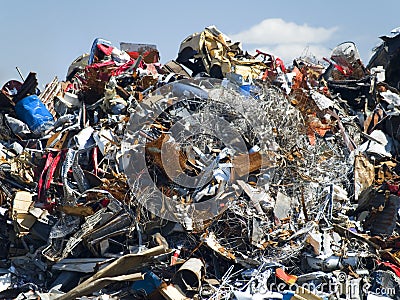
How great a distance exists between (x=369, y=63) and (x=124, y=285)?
6.90 m

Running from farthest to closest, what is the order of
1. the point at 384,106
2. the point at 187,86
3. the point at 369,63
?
the point at 369,63 → the point at 384,106 → the point at 187,86

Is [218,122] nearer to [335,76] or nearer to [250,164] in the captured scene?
[250,164]

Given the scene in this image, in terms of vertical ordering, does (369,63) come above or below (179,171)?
above

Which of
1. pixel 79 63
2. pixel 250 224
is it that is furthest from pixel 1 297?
pixel 79 63

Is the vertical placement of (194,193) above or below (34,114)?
below

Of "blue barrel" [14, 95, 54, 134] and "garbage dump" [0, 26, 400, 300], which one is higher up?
"blue barrel" [14, 95, 54, 134]

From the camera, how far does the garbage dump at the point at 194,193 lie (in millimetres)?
5855

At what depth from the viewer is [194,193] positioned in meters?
6.32

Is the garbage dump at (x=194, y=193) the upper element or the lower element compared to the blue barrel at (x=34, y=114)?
lower

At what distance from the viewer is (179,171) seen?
636 centimetres

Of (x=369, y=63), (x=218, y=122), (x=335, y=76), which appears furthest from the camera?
(x=369, y=63)

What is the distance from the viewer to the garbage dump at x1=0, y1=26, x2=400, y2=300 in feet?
19.2

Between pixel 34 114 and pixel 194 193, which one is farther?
pixel 34 114

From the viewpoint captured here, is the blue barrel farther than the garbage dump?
Yes
